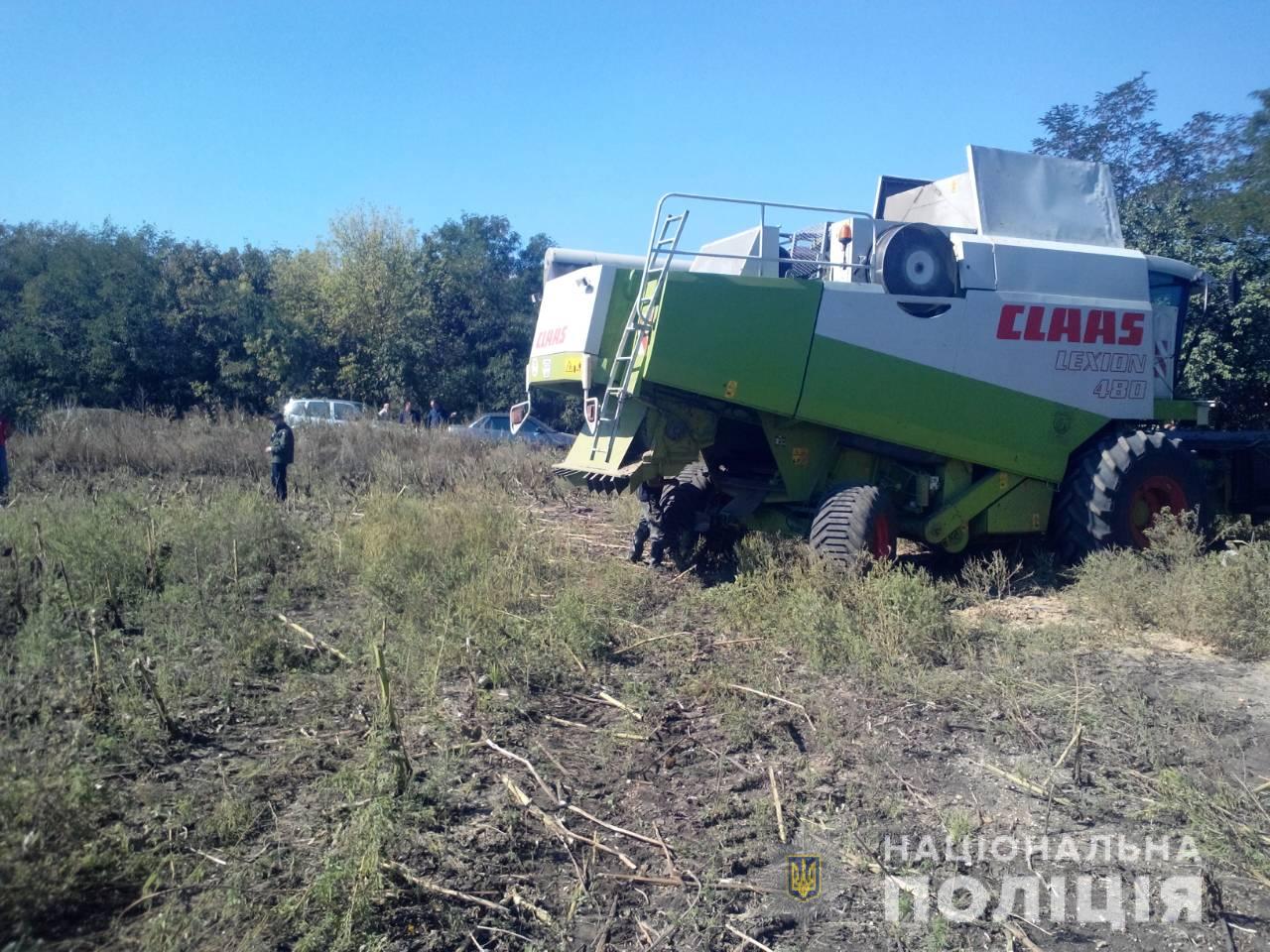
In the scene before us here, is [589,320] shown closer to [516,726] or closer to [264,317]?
[516,726]

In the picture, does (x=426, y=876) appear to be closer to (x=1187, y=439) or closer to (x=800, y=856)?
(x=800, y=856)

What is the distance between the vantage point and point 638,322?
7.70m

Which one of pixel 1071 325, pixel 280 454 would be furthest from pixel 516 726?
pixel 280 454

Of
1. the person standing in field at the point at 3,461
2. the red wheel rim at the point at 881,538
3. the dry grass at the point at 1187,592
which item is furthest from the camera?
the person standing in field at the point at 3,461

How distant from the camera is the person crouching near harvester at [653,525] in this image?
8984mm

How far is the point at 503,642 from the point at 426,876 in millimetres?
2564

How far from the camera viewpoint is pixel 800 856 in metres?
3.85

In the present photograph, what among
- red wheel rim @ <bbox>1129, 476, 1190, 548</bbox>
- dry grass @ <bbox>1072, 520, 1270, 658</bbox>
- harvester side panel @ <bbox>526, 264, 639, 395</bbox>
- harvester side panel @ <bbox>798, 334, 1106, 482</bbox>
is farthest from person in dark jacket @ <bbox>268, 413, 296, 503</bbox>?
red wheel rim @ <bbox>1129, 476, 1190, 548</bbox>

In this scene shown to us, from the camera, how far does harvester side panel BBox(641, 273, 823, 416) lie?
24.9ft

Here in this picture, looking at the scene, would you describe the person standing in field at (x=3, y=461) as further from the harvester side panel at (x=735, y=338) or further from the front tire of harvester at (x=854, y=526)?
the front tire of harvester at (x=854, y=526)

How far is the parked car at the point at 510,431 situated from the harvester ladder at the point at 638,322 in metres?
7.50

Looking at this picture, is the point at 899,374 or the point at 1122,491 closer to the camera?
the point at 899,374

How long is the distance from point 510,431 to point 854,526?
12.2m

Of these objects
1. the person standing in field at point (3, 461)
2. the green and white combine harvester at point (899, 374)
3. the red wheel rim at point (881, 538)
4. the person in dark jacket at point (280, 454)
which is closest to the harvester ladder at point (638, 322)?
the green and white combine harvester at point (899, 374)
